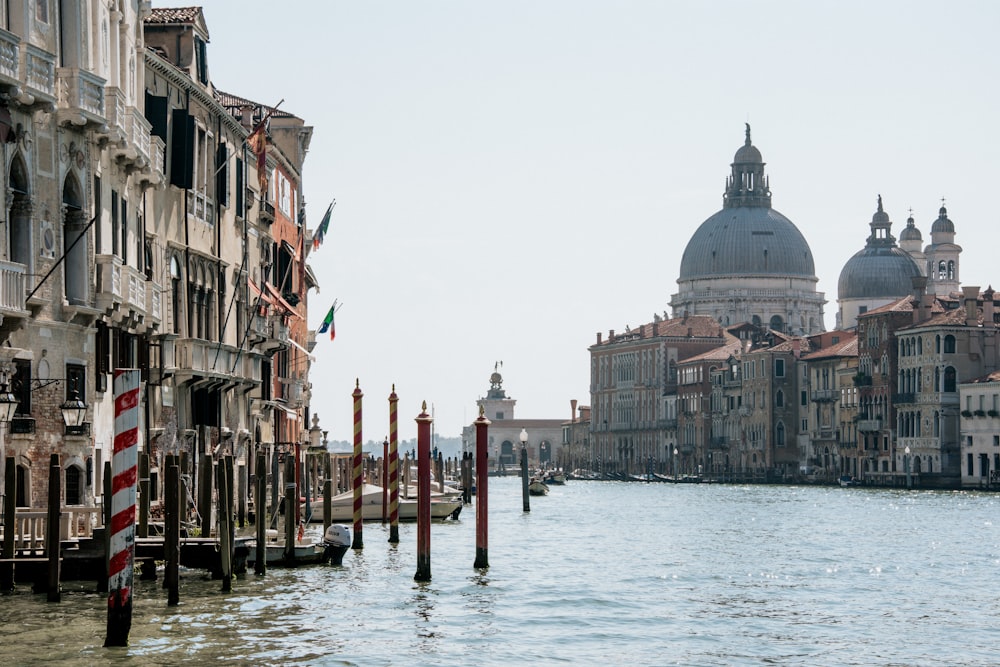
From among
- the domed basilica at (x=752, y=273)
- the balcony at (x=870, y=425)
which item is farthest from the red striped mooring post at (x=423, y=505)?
the domed basilica at (x=752, y=273)

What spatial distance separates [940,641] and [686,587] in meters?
7.27

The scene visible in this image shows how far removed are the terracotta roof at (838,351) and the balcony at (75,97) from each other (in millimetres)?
81413

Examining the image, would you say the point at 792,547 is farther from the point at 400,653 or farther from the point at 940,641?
the point at 400,653

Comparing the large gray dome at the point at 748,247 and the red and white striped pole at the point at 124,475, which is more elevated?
the large gray dome at the point at 748,247

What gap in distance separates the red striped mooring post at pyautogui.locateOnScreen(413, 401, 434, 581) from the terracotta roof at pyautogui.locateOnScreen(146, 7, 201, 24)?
7546mm

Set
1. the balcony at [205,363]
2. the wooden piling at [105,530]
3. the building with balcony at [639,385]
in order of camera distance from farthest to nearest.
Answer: the building with balcony at [639,385]
the balcony at [205,363]
the wooden piling at [105,530]

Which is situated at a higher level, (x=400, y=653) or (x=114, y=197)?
(x=114, y=197)

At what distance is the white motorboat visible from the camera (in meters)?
41.3

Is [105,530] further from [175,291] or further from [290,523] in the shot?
[175,291]

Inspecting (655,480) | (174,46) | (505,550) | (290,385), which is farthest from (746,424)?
(174,46)

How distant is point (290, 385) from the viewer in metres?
46.9

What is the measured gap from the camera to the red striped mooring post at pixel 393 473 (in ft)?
113

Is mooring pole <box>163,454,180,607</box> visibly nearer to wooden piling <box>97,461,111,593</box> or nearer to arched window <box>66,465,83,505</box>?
wooden piling <box>97,461,111,593</box>

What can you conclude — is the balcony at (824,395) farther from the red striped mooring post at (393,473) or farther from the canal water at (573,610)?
the red striped mooring post at (393,473)
